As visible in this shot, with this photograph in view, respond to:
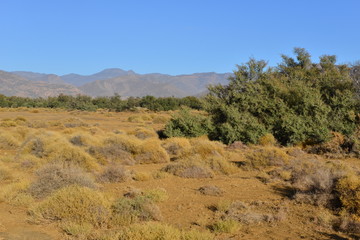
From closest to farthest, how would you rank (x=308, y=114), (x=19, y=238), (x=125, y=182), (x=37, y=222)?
1. (x=19, y=238)
2. (x=37, y=222)
3. (x=125, y=182)
4. (x=308, y=114)

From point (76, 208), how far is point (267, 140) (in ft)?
45.7

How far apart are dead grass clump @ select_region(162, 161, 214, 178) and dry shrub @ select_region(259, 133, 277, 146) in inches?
299

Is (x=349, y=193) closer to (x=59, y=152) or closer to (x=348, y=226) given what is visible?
(x=348, y=226)

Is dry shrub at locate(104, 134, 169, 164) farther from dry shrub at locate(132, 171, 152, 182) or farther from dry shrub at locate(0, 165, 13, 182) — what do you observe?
dry shrub at locate(0, 165, 13, 182)

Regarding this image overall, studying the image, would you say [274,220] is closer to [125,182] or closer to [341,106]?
[125,182]

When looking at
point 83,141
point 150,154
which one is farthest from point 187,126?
point 83,141

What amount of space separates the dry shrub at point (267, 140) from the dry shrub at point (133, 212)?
12.5m

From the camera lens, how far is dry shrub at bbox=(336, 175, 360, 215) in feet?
25.8

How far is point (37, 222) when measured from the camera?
7.65m

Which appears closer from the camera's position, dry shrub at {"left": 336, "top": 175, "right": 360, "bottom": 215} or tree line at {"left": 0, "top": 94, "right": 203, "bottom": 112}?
dry shrub at {"left": 336, "top": 175, "right": 360, "bottom": 215}

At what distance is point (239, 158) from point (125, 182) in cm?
616

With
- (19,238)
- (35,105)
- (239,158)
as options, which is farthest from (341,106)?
(35,105)

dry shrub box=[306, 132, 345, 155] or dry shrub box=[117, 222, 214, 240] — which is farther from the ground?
dry shrub box=[306, 132, 345, 155]

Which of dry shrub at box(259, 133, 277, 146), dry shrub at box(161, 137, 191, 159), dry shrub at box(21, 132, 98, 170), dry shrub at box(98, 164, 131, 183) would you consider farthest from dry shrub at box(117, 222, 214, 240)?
dry shrub at box(259, 133, 277, 146)
